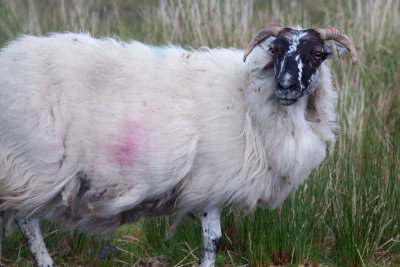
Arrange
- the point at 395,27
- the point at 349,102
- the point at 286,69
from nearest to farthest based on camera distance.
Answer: the point at 286,69, the point at 349,102, the point at 395,27

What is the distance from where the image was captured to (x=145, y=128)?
11.9 ft

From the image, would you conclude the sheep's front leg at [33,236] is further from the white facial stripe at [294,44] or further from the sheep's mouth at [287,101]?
the white facial stripe at [294,44]

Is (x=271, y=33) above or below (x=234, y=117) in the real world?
above

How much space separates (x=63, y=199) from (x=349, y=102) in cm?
314

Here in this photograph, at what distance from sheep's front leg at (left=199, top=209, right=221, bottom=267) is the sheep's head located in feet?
2.65

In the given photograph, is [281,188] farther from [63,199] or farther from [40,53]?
[40,53]

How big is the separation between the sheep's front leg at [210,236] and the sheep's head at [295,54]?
2.65 feet

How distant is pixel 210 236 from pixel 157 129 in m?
0.72

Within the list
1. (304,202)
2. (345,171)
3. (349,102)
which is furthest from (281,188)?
(349,102)

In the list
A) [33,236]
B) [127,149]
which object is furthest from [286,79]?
[33,236]

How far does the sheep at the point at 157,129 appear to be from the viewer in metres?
3.58

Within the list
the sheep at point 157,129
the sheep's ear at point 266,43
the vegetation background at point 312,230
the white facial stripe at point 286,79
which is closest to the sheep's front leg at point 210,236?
the sheep at point 157,129

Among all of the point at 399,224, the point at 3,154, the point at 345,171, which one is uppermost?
the point at 3,154

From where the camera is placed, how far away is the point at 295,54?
3.49 metres
